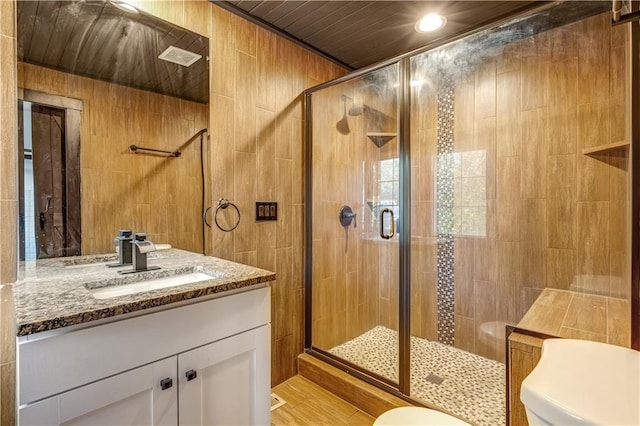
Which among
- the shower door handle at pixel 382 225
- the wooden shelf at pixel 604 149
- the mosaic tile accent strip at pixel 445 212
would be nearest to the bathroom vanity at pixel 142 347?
the shower door handle at pixel 382 225

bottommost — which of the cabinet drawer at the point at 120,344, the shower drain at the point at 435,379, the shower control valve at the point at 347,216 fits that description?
the shower drain at the point at 435,379

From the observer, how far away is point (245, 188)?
6.24 ft

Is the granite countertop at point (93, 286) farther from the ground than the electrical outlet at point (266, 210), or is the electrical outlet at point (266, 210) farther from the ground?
the electrical outlet at point (266, 210)

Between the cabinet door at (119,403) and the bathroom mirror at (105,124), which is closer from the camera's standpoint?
the cabinet door at (119,403)

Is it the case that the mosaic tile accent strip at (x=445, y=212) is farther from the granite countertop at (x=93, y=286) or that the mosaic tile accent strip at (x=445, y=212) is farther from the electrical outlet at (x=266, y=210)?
the granite countertop at (x=93, y=286)

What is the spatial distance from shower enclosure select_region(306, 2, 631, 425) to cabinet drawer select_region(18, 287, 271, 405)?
109 cm

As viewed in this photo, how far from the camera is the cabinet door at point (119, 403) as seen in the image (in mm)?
816

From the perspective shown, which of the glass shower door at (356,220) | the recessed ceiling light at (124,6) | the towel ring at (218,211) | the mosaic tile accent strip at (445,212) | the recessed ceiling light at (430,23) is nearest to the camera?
the recessed ceiling light at (124,6)

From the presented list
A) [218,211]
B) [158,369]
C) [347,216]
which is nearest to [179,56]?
[218,211]

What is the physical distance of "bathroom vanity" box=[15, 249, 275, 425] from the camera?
82cm

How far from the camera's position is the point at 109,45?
1413 mm

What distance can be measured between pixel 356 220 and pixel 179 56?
1709mm

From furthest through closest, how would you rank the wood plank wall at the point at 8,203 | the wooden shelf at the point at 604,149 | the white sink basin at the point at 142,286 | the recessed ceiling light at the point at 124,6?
the wooden shelf at the point at 604,149 < the recessed ceiling light at the point at 124,6 < the white sink basin at the point at 142,286 < the wood plank wall at the point at 8,203

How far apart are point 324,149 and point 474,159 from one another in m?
1.14
